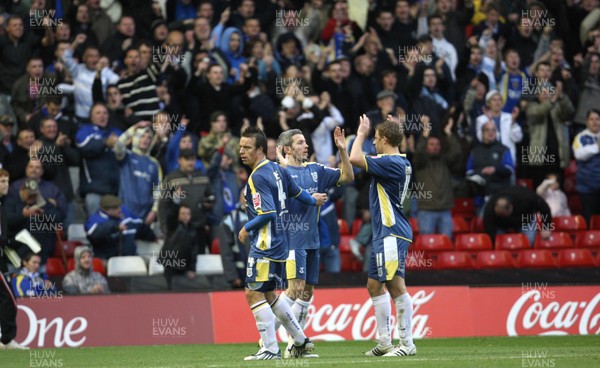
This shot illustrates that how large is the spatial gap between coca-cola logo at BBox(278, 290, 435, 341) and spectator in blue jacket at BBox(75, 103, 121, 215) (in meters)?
4.35

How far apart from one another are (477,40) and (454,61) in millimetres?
651

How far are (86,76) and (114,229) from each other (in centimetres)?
345

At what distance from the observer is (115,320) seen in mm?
18391

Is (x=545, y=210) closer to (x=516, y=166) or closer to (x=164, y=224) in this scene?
(x=516, y=166)

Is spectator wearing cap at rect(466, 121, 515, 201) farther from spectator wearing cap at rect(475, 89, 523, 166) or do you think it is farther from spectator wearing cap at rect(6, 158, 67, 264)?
spectator wearing cap at rect(6, 158, 67, 264)

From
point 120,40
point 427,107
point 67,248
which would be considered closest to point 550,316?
point 427,107

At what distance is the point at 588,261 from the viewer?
826 inches

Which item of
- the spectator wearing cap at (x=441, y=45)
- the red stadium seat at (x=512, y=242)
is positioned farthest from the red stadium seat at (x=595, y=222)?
the spectator wearing cap at (x=441, y=45)

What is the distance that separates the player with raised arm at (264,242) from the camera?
1247 centimetres

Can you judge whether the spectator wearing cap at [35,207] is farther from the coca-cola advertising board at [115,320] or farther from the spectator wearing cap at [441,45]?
the spectator wearing cap at [441,45]

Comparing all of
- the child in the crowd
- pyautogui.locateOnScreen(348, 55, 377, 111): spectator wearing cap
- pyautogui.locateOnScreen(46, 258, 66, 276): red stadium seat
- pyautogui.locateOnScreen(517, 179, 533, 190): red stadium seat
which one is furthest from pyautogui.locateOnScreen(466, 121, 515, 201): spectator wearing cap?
pyautogui.locateOnScreen(46, 258, 66, 276): red stadium seat

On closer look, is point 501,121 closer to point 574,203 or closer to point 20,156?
point 574,203

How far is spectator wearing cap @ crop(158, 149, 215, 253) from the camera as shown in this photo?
19906 millimetres

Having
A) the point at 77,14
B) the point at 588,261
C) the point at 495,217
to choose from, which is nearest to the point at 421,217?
the point at 495,217
